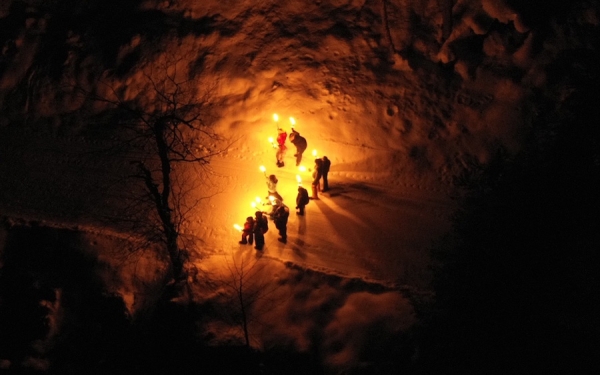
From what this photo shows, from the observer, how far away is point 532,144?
12.9 m

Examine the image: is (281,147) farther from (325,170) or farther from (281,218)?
(281,218)

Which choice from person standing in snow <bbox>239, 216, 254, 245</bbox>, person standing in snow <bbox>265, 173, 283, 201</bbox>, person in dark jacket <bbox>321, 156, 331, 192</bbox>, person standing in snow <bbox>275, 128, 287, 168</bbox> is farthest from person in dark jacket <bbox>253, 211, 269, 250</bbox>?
person standing in snow <bbox>275, 128, 287, 168</bbox>

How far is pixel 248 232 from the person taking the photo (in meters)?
12.0

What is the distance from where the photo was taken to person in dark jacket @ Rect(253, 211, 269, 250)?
458 inches

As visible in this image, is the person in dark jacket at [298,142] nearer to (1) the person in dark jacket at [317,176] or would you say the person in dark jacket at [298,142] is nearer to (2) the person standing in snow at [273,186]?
(1) the person in dark jacket at [317,176]

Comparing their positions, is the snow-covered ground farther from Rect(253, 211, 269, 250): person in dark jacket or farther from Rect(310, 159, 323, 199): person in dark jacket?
Rect(310, 159, 323, 199): person in dark jacket

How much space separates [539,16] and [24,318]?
17005 millimetres

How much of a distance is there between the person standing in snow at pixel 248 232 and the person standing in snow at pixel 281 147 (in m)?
2.87

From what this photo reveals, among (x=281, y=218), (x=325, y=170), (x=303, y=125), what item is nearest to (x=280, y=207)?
(x=281, y=218)

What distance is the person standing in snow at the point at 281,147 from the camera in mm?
13898

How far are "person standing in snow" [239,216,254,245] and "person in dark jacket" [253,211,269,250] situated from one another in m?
0.11

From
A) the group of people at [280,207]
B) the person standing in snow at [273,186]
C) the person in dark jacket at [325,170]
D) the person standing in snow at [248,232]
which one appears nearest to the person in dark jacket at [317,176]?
the group of people at [280,207]

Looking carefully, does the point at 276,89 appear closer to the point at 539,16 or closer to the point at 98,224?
the point at 98,224

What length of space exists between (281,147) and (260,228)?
333 centimetres
